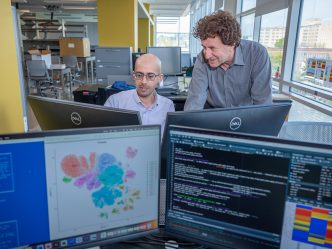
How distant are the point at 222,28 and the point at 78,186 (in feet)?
3.77

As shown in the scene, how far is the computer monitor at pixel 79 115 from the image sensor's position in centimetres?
98

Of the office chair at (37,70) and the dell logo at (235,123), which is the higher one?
the dell logo at (235,123)

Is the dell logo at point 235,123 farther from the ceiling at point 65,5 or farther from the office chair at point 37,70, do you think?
the ceiling at point 65,5

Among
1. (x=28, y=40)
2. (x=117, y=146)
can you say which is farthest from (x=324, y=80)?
(x=28, y=40)

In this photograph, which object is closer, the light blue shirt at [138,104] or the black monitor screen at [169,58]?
the light blue shirt at [138,104]

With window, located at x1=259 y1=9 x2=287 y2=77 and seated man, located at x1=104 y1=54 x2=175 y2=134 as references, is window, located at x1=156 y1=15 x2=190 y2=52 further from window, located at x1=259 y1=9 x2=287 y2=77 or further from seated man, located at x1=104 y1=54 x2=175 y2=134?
seated man, located at x1=104 y1=54 x2=175 y2=134

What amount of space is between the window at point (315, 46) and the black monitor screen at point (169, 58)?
144 cm

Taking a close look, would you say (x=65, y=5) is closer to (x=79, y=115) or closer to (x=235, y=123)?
(x=79, y=115)

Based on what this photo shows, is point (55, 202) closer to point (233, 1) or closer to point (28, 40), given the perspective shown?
point (233, 1)

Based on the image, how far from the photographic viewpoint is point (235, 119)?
1034mm

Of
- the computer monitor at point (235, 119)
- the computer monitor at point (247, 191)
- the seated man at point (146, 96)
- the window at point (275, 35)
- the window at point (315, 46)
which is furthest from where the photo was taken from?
the window at point (275, 35)

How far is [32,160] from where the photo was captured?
29.1 inches

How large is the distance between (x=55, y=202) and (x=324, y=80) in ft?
8.87

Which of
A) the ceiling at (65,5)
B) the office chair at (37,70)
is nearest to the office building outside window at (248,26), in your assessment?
the ceiling at (65,5)
